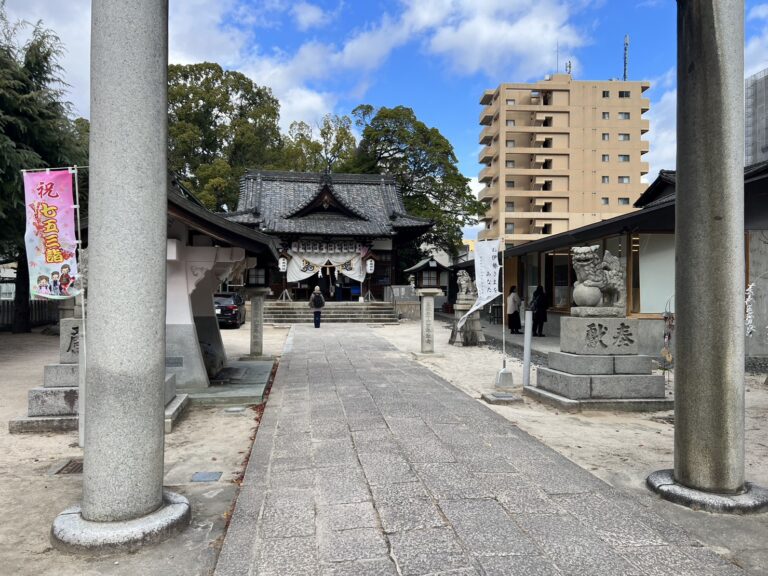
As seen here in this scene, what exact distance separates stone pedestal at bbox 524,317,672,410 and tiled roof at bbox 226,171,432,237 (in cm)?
1990

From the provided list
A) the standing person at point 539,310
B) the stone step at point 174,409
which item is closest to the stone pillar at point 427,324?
the standing person at point 539,310

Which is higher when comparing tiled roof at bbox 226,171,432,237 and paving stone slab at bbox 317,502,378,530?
tiled roof at bbox 226,171,432,237

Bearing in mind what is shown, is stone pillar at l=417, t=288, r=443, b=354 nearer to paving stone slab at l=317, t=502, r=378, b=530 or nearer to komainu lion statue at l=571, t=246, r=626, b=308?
komainu lion statue at l=571, t=246, r=626, b=308

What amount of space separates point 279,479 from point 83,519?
1.37m

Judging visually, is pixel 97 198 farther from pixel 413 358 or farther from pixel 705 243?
pixel 413 358

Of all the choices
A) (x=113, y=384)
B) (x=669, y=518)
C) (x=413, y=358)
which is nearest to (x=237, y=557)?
(x=113, y=384)

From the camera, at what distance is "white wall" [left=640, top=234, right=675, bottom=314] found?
12.7 meters

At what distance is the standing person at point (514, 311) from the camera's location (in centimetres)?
1805

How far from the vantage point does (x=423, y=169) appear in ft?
102

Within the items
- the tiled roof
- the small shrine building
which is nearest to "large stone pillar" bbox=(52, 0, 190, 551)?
the small shrine building

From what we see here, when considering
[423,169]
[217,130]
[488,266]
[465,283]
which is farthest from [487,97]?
[488,266]

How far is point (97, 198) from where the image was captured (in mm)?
3031

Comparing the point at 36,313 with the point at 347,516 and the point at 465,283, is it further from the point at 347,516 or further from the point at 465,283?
the point at 347,516

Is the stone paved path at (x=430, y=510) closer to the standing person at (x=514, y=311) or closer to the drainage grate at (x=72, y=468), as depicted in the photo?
the drainage grate at (x=72, y=468)
